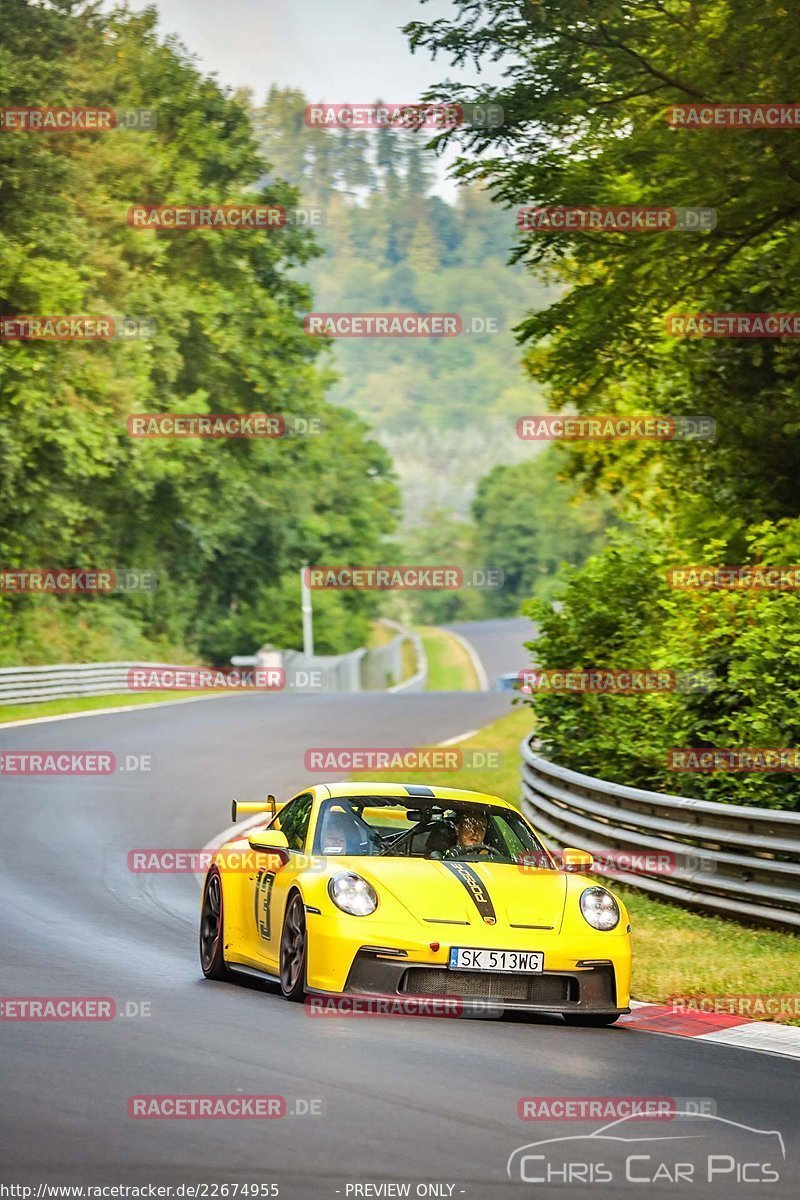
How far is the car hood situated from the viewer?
9.88 m

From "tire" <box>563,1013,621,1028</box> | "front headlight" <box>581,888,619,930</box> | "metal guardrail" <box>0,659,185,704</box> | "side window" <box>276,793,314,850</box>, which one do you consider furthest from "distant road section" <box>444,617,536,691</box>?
"tire" <box>563,1013,621,1028</box>

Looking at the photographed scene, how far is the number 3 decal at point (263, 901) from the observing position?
10.8 meters

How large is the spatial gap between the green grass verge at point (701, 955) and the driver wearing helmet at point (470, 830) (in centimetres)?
142

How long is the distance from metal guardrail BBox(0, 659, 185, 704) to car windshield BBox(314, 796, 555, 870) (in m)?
28.5

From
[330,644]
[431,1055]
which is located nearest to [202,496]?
[330,644]

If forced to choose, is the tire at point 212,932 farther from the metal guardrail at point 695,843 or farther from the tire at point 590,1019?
the metal guardrail at point 695,843

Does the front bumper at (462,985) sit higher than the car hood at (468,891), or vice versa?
the car hood at (468,891)

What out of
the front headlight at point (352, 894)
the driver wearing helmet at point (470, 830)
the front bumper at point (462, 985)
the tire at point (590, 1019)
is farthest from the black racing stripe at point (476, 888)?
the tire at point (590, 1019)

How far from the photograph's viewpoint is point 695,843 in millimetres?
14336

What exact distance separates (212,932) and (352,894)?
209cm

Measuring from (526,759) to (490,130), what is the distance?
300 inches

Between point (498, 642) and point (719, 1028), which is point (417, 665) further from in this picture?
point (719, 1028)

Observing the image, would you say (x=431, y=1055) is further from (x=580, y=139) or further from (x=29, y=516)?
(x=29, y=516)

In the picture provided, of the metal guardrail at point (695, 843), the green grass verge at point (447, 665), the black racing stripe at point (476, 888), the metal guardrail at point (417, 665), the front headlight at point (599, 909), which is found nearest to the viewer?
the black racing stripe at point (476, 888)
